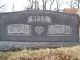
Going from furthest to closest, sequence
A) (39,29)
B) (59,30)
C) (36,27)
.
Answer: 1. (59,30)
2. (39,29)
3. (36,27)

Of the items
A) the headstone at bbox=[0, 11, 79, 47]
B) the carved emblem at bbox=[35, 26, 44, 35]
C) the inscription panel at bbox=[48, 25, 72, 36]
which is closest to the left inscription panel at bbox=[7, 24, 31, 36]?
the headstone at bbox=[0, 11, 79, 47]

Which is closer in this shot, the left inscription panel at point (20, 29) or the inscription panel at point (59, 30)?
the left inscription panel at point (20, 29)

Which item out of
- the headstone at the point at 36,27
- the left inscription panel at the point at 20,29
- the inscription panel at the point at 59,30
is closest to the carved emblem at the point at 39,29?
the headstone at the point at 36,27

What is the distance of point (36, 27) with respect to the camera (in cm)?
2919

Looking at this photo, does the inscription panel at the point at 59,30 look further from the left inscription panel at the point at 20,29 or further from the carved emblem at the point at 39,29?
the left inscription panel at the point at 20,29

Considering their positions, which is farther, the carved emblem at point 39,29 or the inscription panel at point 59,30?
the inscription panel at point 59,30

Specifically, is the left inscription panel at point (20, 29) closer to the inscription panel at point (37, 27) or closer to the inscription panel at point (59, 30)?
the inscription panel at point (37, 27)

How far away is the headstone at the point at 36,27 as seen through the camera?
29.2 metres

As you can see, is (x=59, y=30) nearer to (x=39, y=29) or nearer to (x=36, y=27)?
(x=39, y=29)

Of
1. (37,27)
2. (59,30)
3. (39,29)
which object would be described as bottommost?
(59,30)

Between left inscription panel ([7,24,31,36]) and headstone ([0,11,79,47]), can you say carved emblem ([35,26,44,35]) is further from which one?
left inscription panel ([7,24,31,36])

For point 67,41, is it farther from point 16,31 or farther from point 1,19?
point 1,19

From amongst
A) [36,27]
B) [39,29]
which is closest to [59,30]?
[39,29]

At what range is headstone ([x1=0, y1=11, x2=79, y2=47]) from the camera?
2922cm
